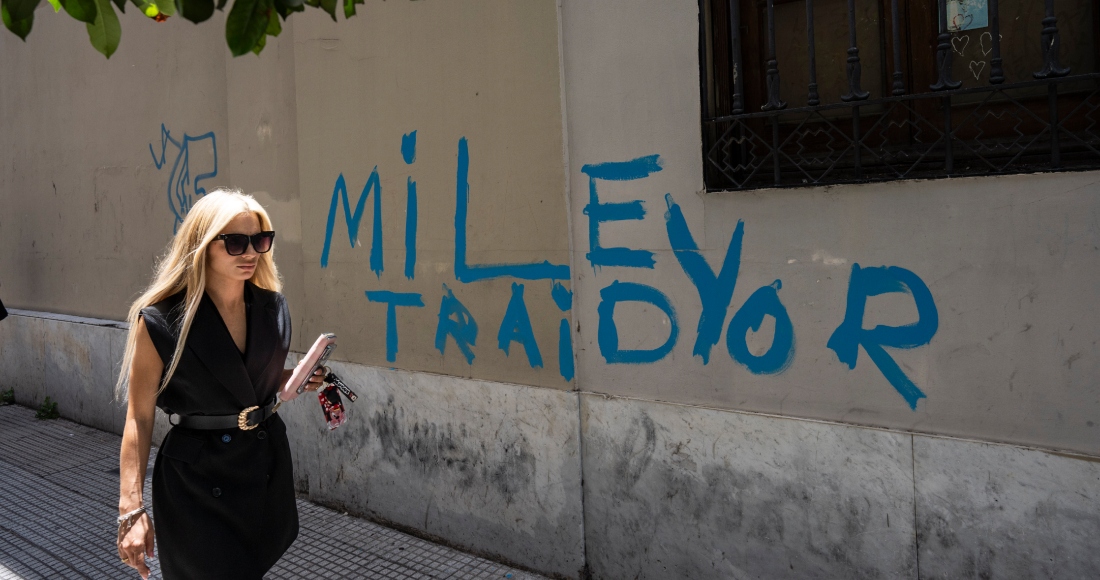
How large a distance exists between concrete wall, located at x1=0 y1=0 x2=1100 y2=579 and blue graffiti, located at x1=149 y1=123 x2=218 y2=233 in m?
0.35

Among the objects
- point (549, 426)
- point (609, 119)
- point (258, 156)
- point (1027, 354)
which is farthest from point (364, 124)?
point (1027, 354)

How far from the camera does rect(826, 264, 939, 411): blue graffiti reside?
9.78 ft

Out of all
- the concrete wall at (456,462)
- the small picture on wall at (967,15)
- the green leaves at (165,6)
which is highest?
the small picture on wall at (967,15)

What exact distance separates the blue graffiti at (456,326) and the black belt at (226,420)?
1643mm

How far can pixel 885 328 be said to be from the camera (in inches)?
120

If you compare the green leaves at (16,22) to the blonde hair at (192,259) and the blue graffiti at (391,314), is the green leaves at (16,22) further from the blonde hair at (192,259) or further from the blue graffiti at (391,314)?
the blue graffiti at (391,314)

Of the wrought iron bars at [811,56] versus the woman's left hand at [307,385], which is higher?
the wrought iron bars at [811,56]

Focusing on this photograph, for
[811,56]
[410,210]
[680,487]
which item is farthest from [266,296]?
[811,56]

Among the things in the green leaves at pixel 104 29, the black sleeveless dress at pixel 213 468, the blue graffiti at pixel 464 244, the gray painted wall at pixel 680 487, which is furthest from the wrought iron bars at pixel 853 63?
the green leaves at pixel 104 29

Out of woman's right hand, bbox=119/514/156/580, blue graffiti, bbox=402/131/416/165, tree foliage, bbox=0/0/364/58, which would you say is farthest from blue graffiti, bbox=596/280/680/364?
tree foliage, bbox=0/0/364/58

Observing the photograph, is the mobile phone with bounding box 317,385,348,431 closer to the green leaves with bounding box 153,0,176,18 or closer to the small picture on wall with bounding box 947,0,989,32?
the green leaves with bounding box 153,0,176,18

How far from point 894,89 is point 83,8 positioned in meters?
2.52

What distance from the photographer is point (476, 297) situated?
14.2ft

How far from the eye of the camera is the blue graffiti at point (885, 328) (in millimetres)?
2980
